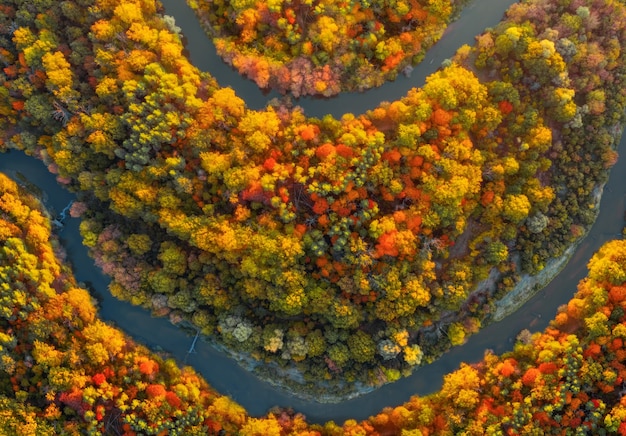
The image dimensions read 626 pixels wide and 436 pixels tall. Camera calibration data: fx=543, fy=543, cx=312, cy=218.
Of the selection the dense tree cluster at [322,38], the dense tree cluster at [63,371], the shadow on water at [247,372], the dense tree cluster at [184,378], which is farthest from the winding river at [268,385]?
the dense tree cluster at [63,371]

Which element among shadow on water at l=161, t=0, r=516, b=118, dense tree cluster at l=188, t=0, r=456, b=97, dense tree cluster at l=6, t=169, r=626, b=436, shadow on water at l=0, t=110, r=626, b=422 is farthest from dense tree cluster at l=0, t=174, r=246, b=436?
dense tree cluster at l=188, t=0, r=456, b=97

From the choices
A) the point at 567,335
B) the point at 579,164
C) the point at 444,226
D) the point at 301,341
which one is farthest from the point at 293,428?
the point at 579,164

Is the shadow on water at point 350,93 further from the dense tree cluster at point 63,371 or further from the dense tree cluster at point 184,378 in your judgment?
the dense tree cluster at point 63,371

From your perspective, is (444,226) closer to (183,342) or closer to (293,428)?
(293,428)

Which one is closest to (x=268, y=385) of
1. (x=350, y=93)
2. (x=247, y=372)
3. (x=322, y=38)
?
(x=247, y=372)

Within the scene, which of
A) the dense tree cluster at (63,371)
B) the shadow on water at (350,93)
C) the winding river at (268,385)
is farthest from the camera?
the winding river at (268,385)
